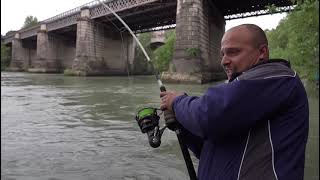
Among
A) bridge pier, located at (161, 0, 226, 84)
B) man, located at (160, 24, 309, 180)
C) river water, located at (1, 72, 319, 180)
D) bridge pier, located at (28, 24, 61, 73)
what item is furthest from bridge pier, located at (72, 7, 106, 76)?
man, located at (160, 24, 309, 180)

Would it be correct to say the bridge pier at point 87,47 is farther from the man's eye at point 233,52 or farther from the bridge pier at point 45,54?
the man's eye at point 233,52

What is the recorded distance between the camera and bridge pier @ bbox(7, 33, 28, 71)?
260 ft

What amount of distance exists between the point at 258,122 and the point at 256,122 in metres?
0.02

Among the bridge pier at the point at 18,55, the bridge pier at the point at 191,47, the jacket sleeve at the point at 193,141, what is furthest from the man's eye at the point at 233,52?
the bridge pier at the point at 18,55

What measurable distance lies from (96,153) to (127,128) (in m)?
2.36

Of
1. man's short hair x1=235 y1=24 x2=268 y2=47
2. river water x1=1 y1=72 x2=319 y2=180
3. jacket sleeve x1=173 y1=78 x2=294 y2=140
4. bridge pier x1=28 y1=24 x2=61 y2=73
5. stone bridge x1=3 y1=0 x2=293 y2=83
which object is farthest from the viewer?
bridge pier x1=28 y1=24 x2=61 y2=73

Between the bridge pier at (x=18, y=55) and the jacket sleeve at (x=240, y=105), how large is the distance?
8108 cm

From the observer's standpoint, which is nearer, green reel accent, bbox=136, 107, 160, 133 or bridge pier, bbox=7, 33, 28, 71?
green reel accent, bbox=136, 107, 160, 133

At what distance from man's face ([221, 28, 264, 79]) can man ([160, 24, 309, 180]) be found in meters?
0.09

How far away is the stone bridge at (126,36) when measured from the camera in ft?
102

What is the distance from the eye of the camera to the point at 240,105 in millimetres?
1919

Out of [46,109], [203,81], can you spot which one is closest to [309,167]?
[46,109]

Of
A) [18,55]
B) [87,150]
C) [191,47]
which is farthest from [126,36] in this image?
[87,150]

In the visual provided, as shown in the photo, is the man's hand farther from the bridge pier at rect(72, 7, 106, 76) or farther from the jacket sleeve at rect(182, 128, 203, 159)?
the bridge pier at rect(72, 7, 106, 76)
